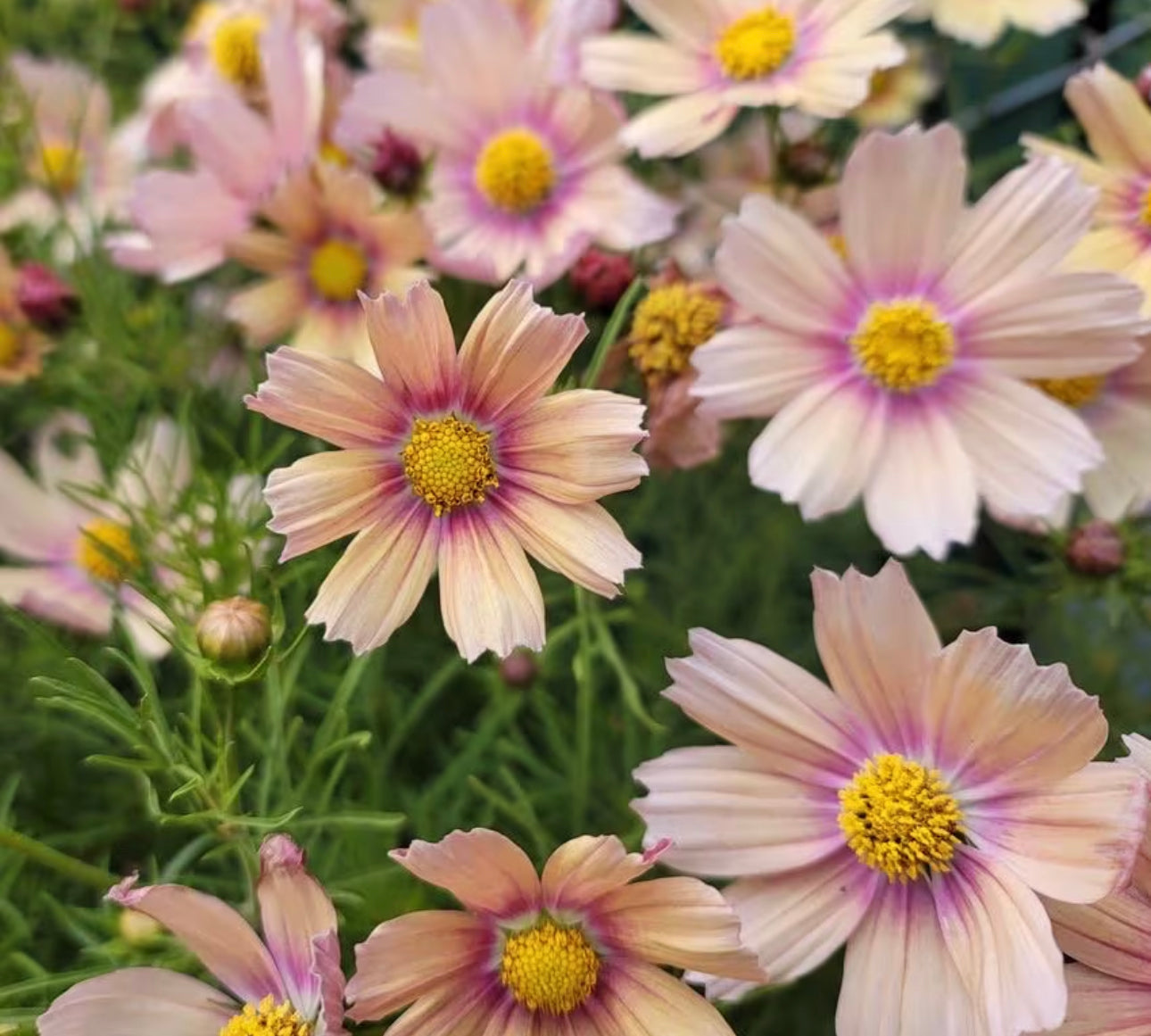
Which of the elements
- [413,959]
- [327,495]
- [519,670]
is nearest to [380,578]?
[327,495]

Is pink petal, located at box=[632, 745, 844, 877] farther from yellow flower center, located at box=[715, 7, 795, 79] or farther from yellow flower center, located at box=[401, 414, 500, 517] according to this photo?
yellow flower center, located at box=[715, 7, 795, 79]

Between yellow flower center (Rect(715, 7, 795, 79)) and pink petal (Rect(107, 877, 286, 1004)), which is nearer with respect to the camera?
pink petal (Rect(107, 877, 286, 1004))

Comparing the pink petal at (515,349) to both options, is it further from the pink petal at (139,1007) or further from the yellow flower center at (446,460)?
the pink petal at (139,1007)

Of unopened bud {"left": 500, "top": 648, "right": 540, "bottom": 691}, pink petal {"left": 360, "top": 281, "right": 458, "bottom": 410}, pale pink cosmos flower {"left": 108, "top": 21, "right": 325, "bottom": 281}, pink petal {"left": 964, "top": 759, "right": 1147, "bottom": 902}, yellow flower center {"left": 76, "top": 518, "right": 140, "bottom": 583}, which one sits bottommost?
pink petal {"left": 964, "top": 759, "right": 1147, "bottom": 902}

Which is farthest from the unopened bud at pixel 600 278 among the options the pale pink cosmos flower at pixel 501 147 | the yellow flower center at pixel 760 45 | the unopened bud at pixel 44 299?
the unopened bud at pixel 44 299

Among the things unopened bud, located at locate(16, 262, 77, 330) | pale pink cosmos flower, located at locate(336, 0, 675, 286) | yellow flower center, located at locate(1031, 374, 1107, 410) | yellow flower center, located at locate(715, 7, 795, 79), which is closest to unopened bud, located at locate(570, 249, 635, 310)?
pale pink cosmos flower, located at locate(336, 0, 675, 286)

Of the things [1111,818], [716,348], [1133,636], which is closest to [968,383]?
[716,348]

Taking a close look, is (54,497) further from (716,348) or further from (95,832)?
(716,348)
